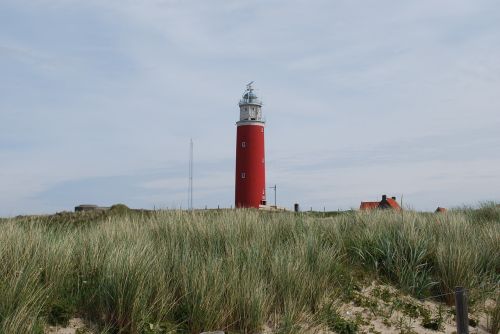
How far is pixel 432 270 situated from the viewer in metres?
9.16

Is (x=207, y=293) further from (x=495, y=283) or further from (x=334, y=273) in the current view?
(x=495, y=283)

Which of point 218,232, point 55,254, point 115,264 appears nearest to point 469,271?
point 218,232

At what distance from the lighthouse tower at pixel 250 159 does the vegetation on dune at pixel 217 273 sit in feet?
100

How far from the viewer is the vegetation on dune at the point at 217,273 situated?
6176 mm

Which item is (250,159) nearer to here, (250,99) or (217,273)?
(250,99)

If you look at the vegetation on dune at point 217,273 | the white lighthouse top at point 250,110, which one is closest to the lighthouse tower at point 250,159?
the white lighthouse top at point 250,110

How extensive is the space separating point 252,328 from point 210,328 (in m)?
0.53

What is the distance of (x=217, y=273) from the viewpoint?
6.71 metres

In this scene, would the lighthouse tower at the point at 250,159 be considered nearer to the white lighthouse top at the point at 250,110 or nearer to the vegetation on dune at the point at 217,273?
the white lighthouse top at the point at 250,110

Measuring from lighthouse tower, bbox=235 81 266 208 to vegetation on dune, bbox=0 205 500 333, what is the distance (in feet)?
100

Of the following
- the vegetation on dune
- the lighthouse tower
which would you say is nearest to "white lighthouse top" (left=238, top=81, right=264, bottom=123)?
the lighthouse tower

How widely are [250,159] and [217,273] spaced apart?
3432cm

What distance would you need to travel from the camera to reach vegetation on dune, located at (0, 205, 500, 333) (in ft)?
20.3

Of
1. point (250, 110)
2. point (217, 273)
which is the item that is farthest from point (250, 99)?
point (217, 273)
